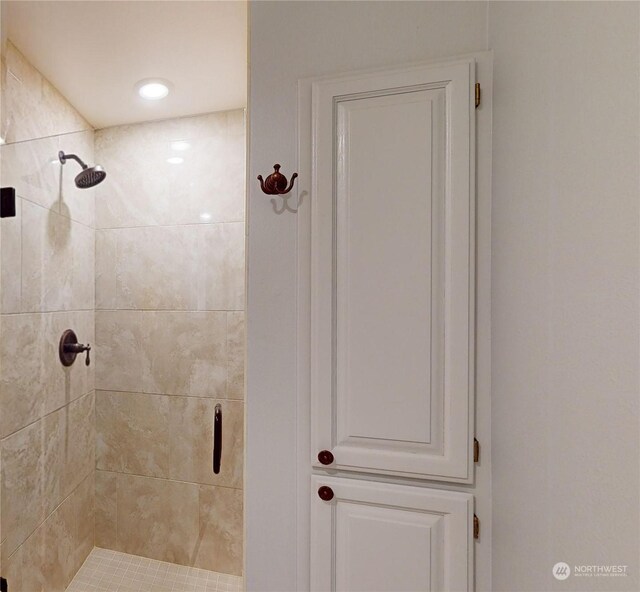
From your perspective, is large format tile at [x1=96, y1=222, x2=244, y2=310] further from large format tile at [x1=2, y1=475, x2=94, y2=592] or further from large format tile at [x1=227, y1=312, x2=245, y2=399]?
large format tile at [x1=2, y1=475, x2=94, y2=592]

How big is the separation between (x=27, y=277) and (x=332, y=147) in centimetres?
86

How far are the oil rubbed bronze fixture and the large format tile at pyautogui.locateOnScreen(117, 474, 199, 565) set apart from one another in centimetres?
37

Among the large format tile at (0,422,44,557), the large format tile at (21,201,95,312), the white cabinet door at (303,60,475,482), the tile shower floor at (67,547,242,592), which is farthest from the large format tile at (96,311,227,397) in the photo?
the tile shower floor at (67,547,242,592)

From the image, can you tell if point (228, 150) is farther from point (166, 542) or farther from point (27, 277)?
point (166, 542)

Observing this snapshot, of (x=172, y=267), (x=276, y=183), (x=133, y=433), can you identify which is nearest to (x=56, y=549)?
(x=133, y=433)

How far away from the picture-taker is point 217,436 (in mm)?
1152

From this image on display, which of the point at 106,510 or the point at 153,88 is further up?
the point at 153,88

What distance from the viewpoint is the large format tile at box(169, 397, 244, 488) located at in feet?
3.72

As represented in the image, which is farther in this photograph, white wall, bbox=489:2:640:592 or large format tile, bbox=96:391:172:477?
large format tile, bbox=96:391:172:477

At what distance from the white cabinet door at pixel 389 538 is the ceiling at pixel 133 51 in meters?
1.16

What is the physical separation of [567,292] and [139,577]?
1.31 m

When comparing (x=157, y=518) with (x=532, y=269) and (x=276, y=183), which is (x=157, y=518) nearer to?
(x=276, y=183)

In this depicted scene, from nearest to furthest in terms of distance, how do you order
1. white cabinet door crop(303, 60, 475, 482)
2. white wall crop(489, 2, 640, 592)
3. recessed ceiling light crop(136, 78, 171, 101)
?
1. white wall crop(489, 2, 640, 592)
2. white cabinet door crop(303, 60, 475, 482)
3. recessed ceiling light crop(136, 78, 171, 101)

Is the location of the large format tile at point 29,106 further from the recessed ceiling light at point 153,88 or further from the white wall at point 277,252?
the white wall at point 277,252
